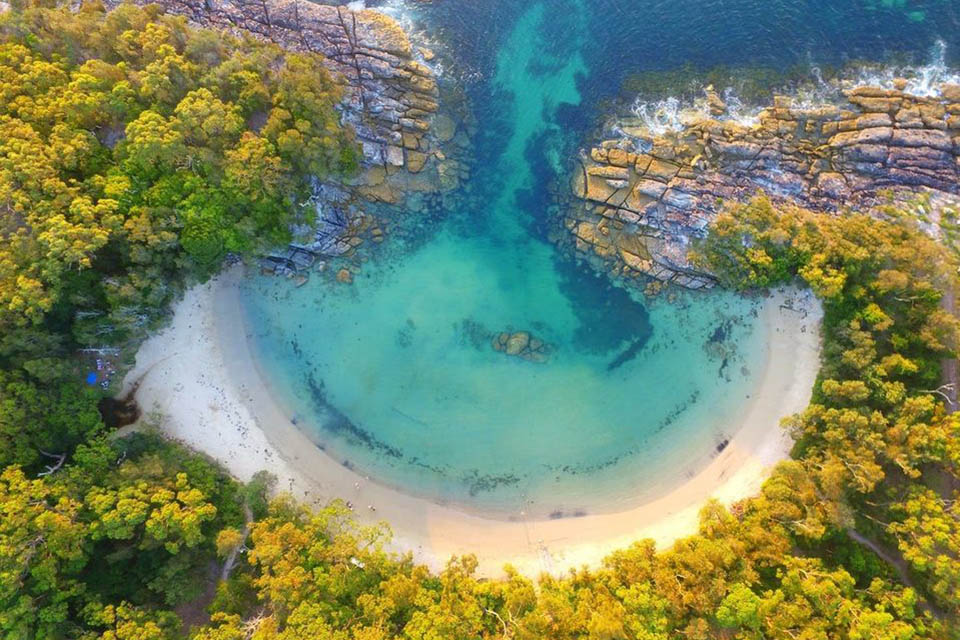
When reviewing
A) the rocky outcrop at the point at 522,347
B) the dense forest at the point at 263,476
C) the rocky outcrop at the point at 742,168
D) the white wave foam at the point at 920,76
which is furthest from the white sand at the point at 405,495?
the white wave foam at the point at 920,76

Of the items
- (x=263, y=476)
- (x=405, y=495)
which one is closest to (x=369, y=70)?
(x=263, y=476)

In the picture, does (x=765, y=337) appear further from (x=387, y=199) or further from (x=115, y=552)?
(x=115, y=552)

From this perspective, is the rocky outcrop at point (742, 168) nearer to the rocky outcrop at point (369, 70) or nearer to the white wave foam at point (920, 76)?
the white wave foam at point (920, 76)

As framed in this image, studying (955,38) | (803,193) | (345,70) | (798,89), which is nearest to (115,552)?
(345,70)

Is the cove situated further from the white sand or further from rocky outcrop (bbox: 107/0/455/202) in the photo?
rocky outcrop (bbox: 107/0/455/202)

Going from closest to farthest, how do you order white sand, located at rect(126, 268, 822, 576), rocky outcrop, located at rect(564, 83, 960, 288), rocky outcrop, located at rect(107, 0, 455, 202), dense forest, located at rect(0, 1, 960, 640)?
1. dense forest, located at rect(0, 1, 960, 640)
2. white sand, located at rect(126, 268, 822, 576)
3. rocky outcrop, located at rect(564, 83, 960, 288)
4. rocky outcrop, located at rect(107, 0, 455, 202)

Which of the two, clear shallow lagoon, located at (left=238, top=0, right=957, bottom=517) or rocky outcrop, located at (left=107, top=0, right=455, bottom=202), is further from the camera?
rocky outcrop, located at (left=107, top=0, right=455, bottom=202)

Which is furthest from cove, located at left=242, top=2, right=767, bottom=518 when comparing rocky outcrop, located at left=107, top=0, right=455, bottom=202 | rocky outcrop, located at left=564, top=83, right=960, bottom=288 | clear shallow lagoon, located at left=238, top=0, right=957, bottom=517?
rocky outcrop, located at left=107, top=0, right=455, bottom=202
